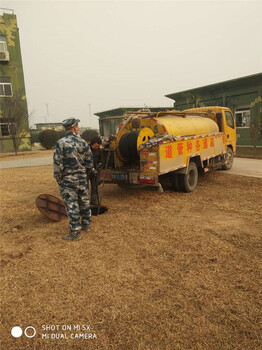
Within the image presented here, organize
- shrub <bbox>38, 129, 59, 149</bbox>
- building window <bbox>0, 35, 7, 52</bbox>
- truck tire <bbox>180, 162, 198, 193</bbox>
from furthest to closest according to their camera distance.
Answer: shrub <bbox>38, 129, 59, 149</bbox>, building window <bbox>0, 35, 7, 52</bbox>, truck tire <bbox>180, 162, 198, 193</bbox>

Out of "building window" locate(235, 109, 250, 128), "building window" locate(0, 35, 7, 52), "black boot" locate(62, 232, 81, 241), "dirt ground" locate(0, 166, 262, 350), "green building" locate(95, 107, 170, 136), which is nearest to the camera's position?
"dirt ground" locate(0, 166, 262, 350)

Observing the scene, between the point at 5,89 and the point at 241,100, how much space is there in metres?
21.8

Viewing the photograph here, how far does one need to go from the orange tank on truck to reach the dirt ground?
3.44 feet

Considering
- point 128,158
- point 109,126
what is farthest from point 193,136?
point 109,126

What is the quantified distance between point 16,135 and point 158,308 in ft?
80.3

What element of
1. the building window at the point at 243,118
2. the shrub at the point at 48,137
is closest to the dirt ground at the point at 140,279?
the building window at the point at 243,118

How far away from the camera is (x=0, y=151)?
24766 mm


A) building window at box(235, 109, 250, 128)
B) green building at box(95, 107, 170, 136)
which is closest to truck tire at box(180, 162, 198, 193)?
building window at box(235, 109, 250, 128)

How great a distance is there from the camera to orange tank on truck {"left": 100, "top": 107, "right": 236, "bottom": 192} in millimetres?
5812

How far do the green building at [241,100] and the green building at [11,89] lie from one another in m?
16.1

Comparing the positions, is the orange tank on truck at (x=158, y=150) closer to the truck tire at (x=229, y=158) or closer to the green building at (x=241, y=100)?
the truck tire at (x=229, y=158)

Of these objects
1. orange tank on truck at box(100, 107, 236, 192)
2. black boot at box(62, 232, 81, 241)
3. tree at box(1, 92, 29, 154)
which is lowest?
black boot at box(62, 232, 81, 241)

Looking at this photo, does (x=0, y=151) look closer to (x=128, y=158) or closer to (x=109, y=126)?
(x=109, y=126)

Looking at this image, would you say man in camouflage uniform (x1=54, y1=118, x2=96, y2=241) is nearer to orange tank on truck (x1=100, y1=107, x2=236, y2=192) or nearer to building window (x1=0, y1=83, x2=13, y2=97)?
orange tank on truck (x1=100, y1=107, x2=236, y2=192)
